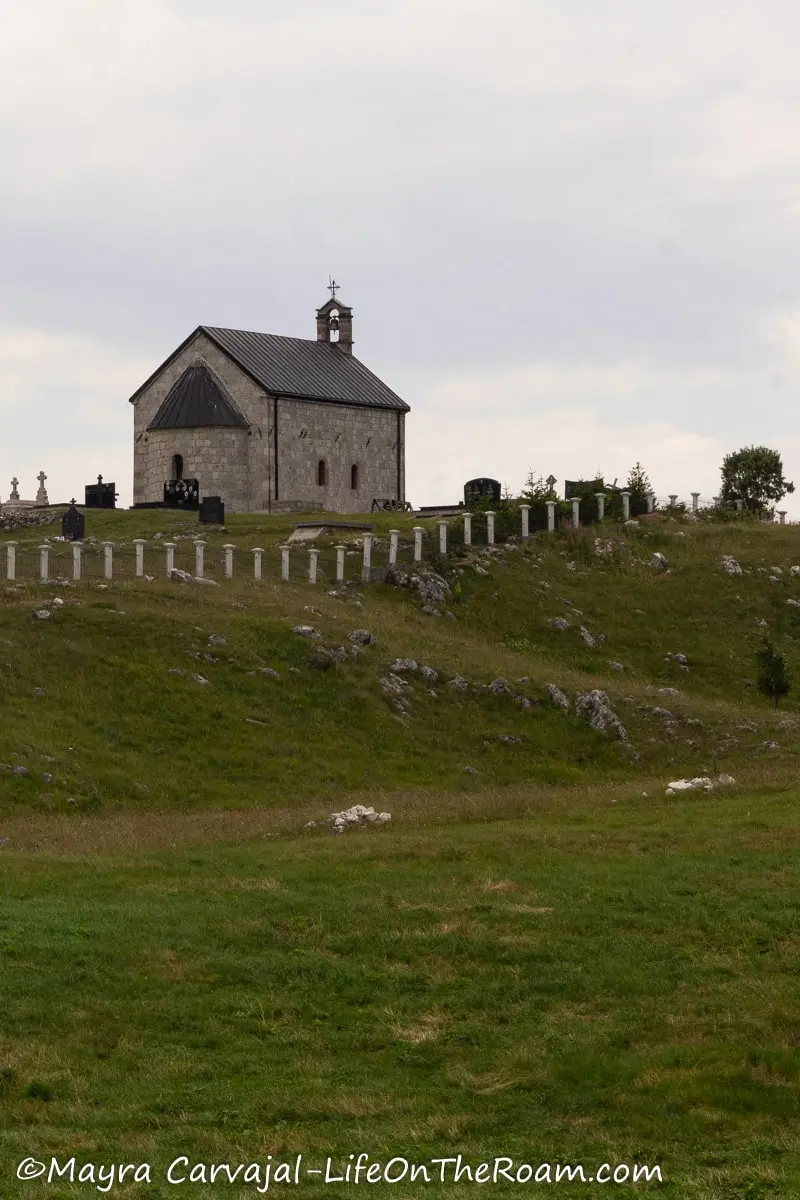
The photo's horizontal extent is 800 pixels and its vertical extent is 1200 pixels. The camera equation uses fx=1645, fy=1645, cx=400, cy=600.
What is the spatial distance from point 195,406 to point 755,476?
26203mm

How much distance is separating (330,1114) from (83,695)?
23003mm

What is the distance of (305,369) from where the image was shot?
3098 inches

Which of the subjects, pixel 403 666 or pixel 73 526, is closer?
pixel 403 666

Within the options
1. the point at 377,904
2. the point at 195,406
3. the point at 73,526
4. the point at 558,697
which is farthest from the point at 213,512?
the point at 377,904

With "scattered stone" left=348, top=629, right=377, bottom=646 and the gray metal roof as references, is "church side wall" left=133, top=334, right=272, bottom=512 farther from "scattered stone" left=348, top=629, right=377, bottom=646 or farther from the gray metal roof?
"scattered stone" left=348, top=629, right=377, bottom=646

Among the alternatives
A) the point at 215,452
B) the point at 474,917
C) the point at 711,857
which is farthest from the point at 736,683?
the point at 215,452

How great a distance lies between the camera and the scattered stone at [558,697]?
136 feet

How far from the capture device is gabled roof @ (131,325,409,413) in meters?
75.6

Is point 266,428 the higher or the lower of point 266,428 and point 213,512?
the higher

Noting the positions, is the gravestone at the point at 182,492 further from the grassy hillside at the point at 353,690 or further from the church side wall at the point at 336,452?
the grassy hillside at the point at 353,690

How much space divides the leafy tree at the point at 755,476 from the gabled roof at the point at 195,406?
22907 mm

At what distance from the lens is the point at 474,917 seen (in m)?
21.3

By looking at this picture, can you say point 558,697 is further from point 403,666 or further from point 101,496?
point 101,496

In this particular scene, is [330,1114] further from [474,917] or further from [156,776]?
[156,776]
